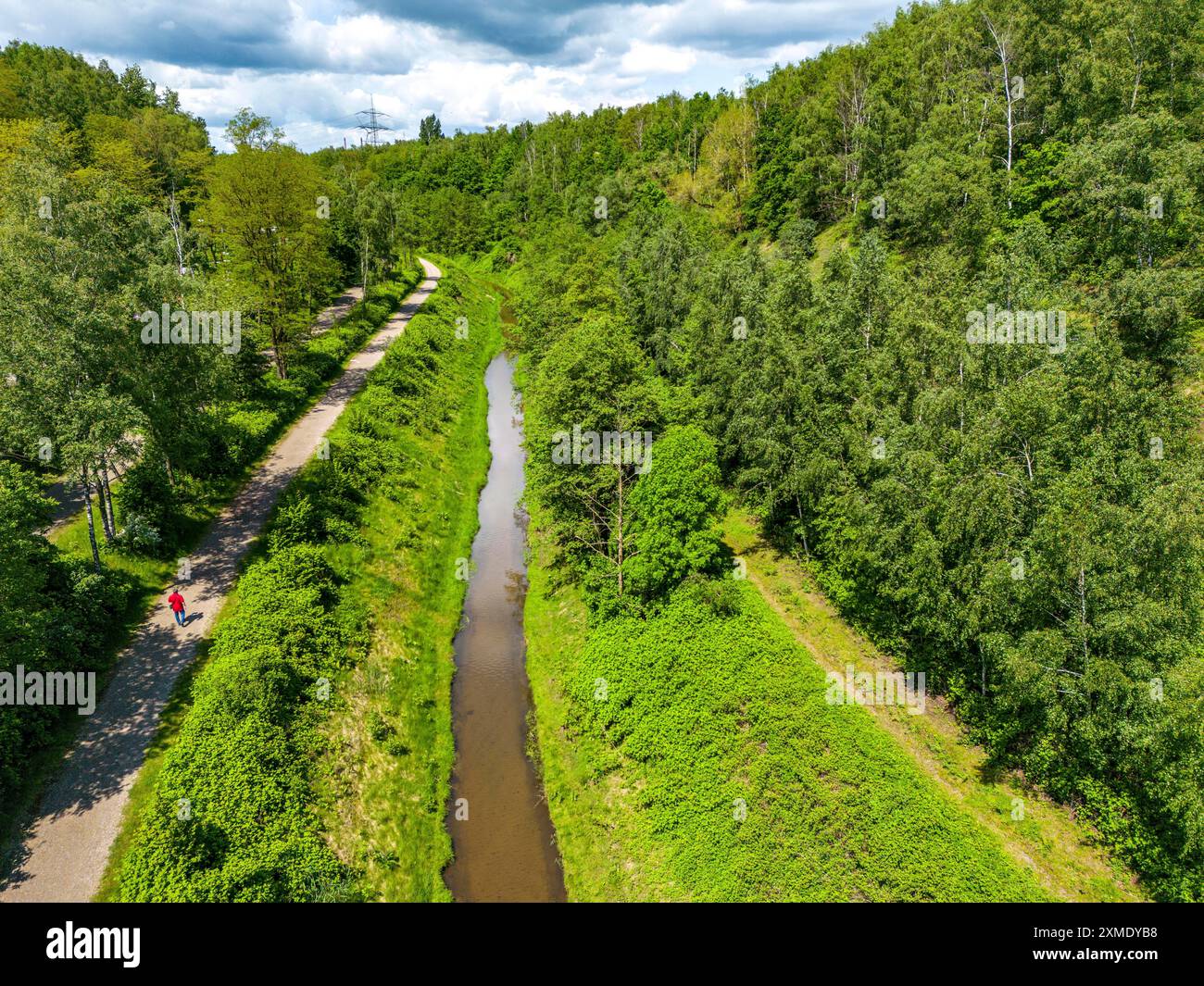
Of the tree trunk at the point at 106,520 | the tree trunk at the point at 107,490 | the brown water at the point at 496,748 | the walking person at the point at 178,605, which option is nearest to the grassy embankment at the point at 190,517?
the tree trunk at the point at 106,520

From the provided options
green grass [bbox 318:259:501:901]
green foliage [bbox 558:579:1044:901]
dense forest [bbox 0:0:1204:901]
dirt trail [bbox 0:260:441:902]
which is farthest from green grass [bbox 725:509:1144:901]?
dirt trail [bbox 0:260:441:902]

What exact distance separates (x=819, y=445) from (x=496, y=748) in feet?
77.8

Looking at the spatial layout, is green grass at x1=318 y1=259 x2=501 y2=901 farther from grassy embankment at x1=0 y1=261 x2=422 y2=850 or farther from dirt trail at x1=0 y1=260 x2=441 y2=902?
grassy embankment at x1=0 y1=261 x2=422 y2=850

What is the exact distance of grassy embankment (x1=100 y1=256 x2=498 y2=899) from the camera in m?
21.2

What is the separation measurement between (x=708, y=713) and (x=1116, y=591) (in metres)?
16.0

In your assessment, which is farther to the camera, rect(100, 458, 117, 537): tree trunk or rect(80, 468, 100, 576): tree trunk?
rect(100, 458, 117, 537): tree trunk

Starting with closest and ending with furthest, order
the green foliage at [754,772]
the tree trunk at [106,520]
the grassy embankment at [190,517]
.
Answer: the green foliage at [754,772] → the grassy embankment at [190,517] → the tree trunk at [106,520]

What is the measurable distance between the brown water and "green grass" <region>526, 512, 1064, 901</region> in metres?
1.05

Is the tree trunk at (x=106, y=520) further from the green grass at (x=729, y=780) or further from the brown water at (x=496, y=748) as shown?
the green grass at (x=729, y=780)

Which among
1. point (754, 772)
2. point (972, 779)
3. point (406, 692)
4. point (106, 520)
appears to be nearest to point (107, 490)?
point (106, 520)

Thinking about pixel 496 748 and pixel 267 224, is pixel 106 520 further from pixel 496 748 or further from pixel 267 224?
pixel 267 224

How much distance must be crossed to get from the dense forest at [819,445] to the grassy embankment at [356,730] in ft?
1.03

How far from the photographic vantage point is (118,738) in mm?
23719

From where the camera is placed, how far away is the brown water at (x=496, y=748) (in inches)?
974
